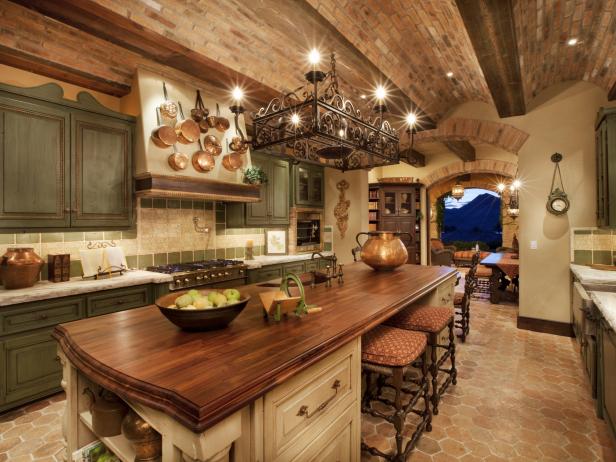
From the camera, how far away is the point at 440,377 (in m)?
3.04

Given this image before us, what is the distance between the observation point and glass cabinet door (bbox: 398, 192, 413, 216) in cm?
894

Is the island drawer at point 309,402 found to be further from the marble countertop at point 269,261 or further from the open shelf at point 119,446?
the marble countertop at point 269,261

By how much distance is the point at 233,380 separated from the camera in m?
0.98

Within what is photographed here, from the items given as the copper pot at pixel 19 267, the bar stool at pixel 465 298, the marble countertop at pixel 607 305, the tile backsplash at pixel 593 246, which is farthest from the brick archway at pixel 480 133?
the copper pot at pixel 19 267

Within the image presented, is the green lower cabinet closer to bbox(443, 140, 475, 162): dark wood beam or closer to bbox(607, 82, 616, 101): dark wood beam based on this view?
bbox(607, 82, 616, 101): dark wood beam

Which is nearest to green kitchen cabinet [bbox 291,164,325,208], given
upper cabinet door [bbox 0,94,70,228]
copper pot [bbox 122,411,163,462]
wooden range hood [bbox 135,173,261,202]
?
wooden range hood [bbox 135,173,261,202]

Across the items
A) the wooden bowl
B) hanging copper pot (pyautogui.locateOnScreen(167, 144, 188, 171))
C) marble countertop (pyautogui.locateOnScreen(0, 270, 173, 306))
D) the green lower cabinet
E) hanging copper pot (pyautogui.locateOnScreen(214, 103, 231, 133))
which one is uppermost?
hanging copper pot (pyautogui.locateOnScreen(214, 103, 231, 133))

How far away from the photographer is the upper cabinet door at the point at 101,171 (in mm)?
3014

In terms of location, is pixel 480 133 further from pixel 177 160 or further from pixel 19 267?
pixel 19 267

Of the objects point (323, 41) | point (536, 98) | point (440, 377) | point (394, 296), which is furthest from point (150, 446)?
point (536, 98)

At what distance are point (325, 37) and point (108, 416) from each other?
2950 millimetres

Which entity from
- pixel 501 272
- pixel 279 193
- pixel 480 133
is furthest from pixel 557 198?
pixel 279 193

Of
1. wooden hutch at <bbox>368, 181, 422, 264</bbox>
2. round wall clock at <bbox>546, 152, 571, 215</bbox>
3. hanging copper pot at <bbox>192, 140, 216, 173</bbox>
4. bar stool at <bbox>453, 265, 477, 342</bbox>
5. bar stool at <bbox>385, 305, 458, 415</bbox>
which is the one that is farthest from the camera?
wooden hutch at <bbox>368, 181, 422, 264</bbox>

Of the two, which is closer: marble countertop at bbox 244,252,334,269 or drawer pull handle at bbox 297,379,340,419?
drawer pull handle at bbox 297,379,340,419
